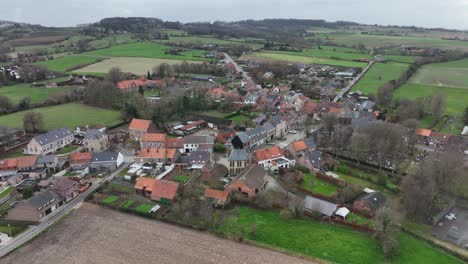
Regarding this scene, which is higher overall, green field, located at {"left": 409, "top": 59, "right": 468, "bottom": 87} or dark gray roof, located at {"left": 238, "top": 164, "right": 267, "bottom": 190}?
green field, located at {"left": 409, "top": 59, "right": 468, "bottom": 87}

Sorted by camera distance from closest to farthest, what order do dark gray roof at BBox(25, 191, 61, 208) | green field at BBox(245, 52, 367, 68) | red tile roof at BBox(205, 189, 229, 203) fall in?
dark gray roof at BBox(25, 191, 61, 208) < red tile roof at BBox(205, 189, 229, 203) < green field at BBox(245, 52, 367, 68)

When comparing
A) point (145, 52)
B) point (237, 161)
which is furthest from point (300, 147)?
point (145, 52)

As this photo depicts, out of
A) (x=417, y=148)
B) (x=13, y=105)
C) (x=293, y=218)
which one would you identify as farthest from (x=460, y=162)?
(x=13, y=105)

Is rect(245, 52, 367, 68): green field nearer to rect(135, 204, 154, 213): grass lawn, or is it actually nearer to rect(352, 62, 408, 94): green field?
rect(352, 62, 408, 94): green field

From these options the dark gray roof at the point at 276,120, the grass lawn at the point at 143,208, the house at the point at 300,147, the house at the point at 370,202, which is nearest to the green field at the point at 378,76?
the dark gray roof at the point at 276,120

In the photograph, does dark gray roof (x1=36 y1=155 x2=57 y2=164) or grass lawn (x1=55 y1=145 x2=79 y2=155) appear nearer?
dark gray roof (x1=36 y1=155 x2=57 y2=164)

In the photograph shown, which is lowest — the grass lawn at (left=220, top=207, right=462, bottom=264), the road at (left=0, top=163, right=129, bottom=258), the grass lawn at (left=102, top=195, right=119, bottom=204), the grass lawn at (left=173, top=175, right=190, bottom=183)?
the road at (left=0, top=163, right=129, bottom=258)

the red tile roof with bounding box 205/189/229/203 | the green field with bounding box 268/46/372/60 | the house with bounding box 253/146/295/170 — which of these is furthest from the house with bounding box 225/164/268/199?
the green field with bounding box 268/46/372/60

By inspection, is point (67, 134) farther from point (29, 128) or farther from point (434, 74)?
point (434, 74)
